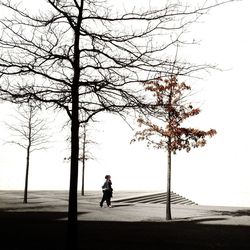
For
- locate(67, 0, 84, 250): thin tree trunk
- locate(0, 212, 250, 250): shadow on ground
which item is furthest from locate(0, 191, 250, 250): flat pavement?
locate(67, 0, 84, 250): thin tree trunk

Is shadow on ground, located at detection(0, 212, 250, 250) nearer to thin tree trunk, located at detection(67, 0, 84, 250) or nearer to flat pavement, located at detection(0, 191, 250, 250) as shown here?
flat pavement, located at detection(0, 191, 250, 250)

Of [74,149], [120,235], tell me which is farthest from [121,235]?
[74,149]

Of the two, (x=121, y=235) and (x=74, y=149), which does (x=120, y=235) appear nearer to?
(x=121, y=235)

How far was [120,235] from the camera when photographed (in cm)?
1124

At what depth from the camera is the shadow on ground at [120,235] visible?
31.5 feet

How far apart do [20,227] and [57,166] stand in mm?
43307

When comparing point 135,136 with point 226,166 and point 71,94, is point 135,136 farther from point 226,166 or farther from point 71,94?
point 226,166

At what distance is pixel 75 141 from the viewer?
333 inches

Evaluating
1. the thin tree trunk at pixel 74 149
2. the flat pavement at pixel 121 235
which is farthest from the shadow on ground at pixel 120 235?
the thin tree trunk at pixel 74 149

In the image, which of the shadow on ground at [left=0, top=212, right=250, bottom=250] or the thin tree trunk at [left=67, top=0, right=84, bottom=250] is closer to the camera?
the thin tree trunk at [left=67, top=0, right=84, bottom=250]

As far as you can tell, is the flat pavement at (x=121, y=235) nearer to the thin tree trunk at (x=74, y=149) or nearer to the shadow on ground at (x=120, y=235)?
the shadow on ground at (x=120, y=235)

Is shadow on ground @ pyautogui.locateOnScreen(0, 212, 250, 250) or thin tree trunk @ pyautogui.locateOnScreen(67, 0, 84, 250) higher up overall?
thin tree trunk @ pyautogui.locateOnScreen(67, 0, 84, 250)

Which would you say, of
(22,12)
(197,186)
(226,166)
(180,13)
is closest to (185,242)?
(180,13)

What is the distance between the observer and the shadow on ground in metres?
9.59
